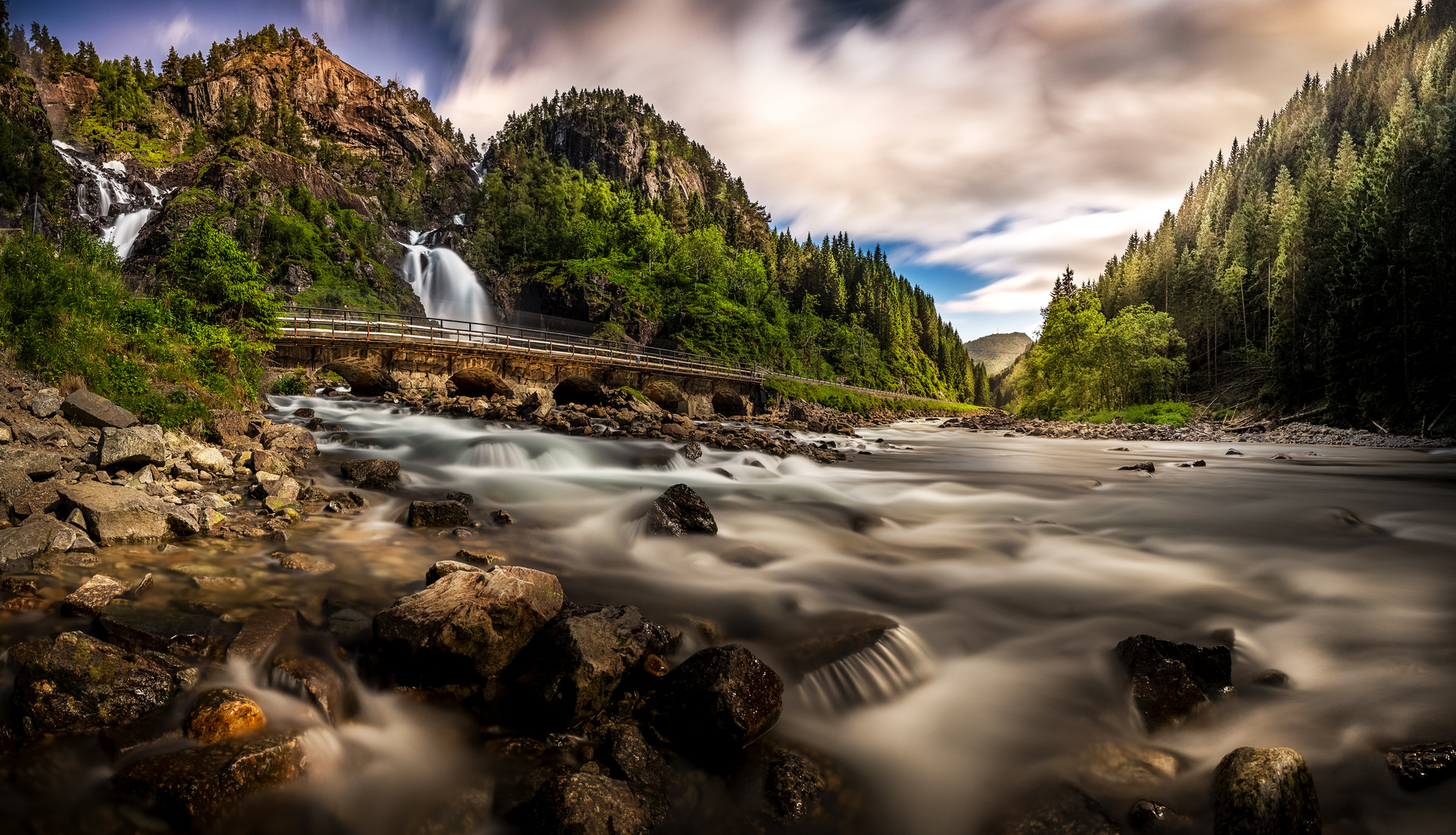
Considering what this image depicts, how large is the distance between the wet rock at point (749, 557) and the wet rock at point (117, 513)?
6544mm

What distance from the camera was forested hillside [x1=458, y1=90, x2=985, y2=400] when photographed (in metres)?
74.0

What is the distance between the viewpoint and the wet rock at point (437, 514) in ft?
26.6

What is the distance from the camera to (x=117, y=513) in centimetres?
606

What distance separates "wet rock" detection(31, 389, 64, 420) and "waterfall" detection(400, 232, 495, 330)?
6555 cm

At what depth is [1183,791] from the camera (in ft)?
11.1

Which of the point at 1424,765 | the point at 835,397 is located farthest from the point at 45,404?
the point at 835,397

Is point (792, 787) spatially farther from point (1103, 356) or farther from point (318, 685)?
point (1103, 356)

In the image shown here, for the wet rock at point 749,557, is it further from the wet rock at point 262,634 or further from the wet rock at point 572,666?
the wet rock at point 262,634

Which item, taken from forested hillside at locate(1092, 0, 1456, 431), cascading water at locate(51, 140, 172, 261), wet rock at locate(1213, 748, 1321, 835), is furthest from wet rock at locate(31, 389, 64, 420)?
cascading water at locate(51, 140, 172, 261)

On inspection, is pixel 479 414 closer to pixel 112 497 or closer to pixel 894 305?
pixel 112 497

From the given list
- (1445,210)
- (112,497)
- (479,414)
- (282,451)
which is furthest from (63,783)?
(1445,210)

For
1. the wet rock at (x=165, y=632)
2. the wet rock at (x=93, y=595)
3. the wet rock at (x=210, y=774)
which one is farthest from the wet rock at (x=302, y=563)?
the wet rock at (x=210, y=774)

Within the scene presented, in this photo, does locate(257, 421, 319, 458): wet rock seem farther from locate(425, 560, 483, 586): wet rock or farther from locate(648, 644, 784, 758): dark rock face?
locate(648, 644, 784, 758): dark rock face

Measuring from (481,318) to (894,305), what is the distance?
96.1 m
